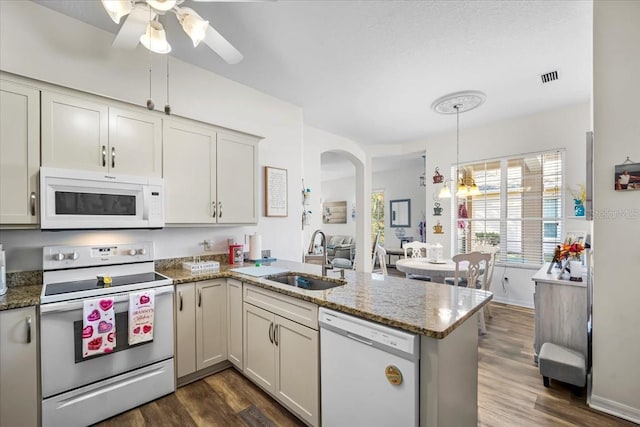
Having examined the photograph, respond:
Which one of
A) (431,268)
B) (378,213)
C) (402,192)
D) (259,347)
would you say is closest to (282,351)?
(259,347)

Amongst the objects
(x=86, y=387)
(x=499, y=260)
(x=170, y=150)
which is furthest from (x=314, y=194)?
(x=86, y=387)

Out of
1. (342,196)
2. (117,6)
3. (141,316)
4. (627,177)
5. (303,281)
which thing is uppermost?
(117,6)

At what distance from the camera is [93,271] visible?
209 centimetres

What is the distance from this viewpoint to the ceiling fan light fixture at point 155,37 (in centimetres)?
158

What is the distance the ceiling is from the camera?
2078 millimetres

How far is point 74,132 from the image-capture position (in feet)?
6.28

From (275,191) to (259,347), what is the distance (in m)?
1.91

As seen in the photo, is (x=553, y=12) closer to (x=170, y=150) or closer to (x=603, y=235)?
(x=603, y=235)

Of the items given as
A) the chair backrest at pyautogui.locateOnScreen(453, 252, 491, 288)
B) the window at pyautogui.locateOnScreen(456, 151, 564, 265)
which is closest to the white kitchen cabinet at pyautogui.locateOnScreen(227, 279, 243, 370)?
the chair backrest at pyautogui.locateOnScreen(453, 252, 491, 288)

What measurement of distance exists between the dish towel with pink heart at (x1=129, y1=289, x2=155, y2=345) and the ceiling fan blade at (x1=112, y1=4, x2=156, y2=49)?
5.32ft

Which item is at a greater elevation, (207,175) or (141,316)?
(207,175)

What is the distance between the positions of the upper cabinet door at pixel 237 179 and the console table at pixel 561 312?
281 centimetres

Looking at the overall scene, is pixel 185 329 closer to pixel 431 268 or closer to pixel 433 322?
pixel 433 322

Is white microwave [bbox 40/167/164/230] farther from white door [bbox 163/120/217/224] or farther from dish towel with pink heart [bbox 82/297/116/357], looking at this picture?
dish towel with pink heart [bbox 82/297/116/357]
